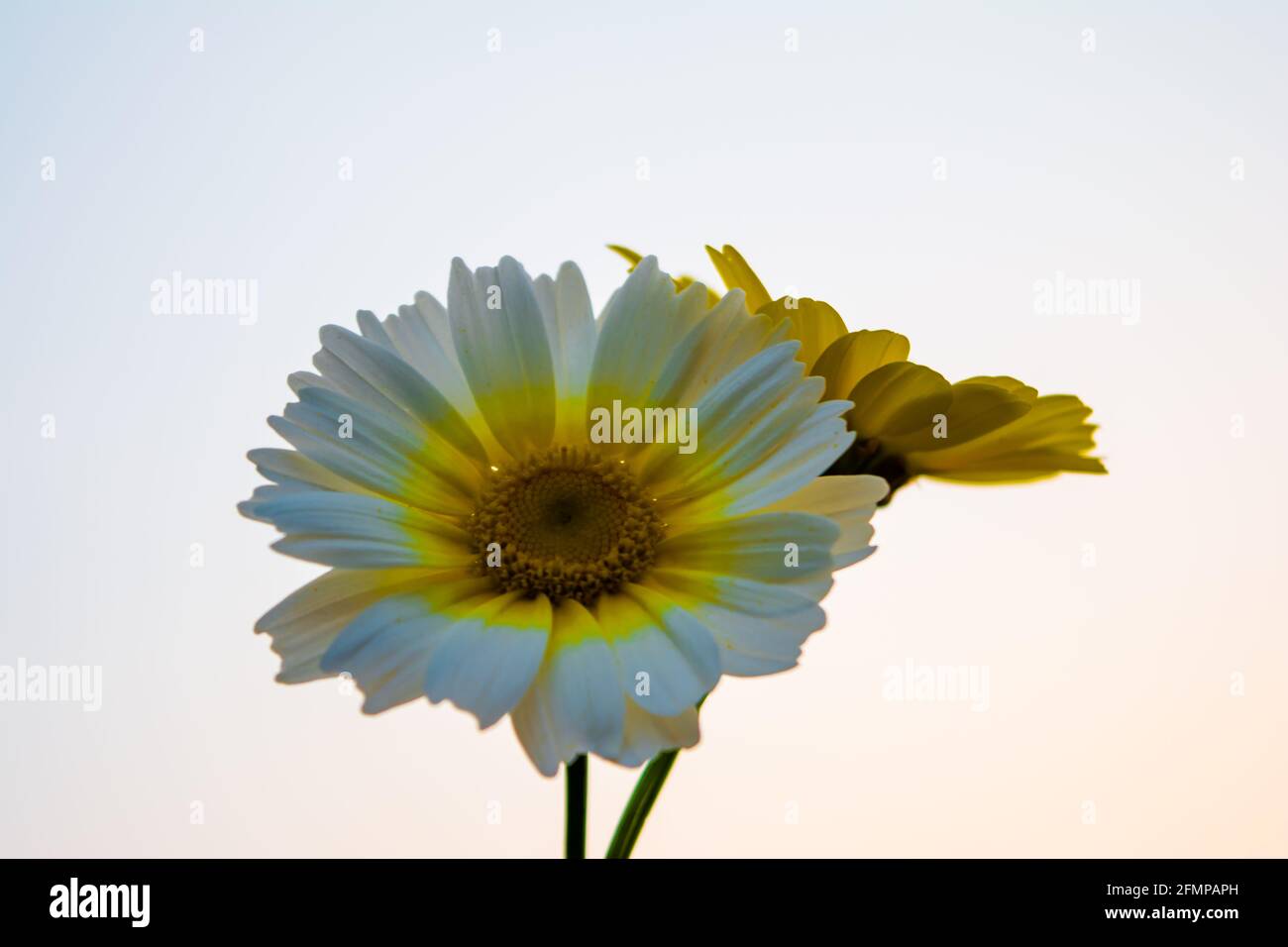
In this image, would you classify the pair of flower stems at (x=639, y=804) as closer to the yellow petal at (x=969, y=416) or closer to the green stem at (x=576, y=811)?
the green stem at (x=576, y=811)

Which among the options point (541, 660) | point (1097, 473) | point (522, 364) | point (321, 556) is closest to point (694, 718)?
point (541, 660)

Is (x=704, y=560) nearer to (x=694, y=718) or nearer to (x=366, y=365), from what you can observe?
(x=694, y=718)

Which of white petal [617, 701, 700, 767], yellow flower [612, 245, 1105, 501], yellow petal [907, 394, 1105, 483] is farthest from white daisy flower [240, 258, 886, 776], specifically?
yellow petal [907, 394, 1105, 483]

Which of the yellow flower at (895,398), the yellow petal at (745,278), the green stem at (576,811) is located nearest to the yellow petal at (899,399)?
the yellow flower at (895,398)
